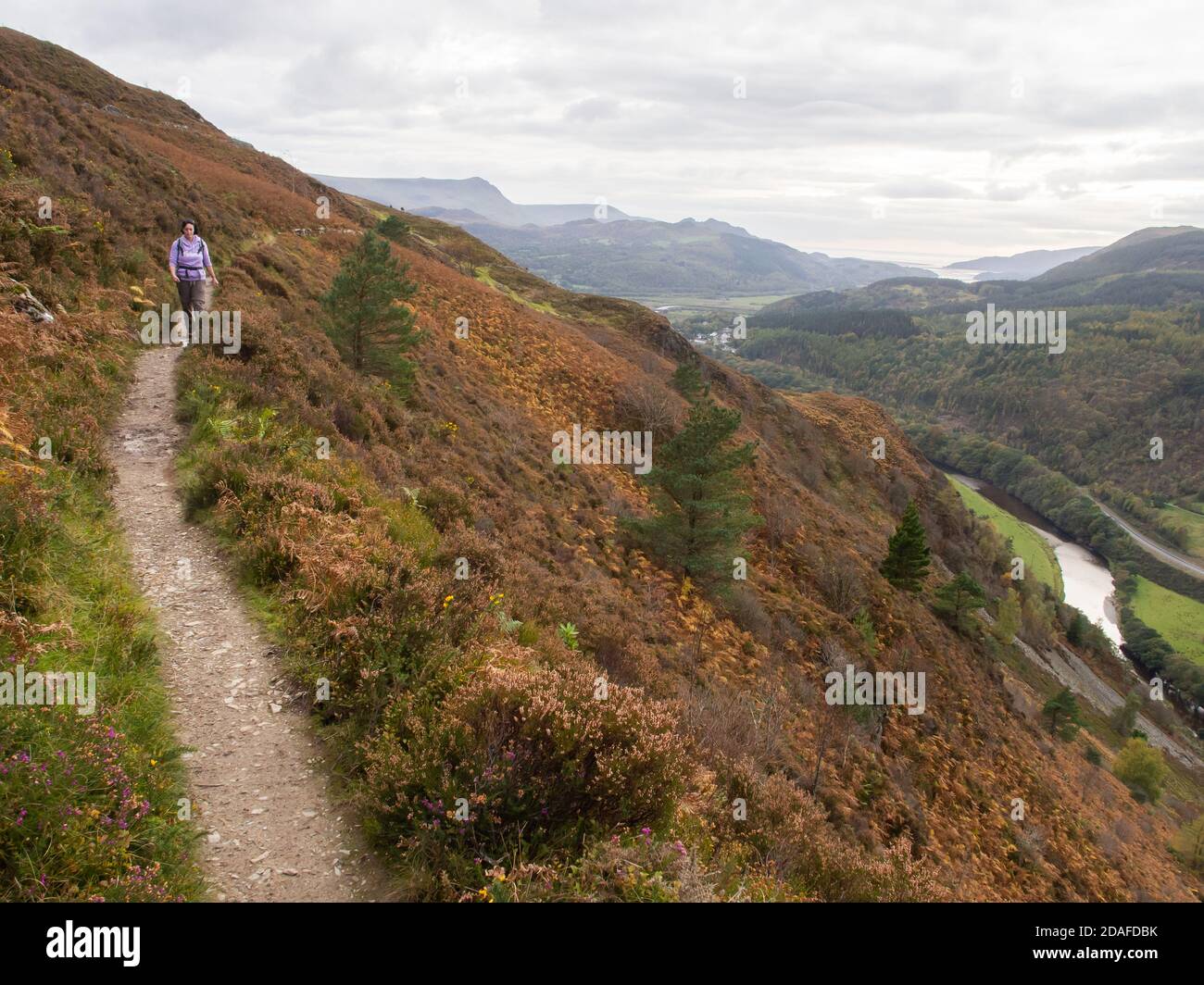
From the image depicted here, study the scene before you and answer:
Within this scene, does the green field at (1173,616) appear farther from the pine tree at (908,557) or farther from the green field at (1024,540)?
the pine tree at (908,557)

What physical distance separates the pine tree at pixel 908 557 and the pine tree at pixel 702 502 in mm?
12382

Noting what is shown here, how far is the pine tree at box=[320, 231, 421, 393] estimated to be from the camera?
1535 cm

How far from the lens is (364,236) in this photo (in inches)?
586

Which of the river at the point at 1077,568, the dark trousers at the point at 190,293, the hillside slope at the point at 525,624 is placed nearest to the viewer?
the hillside slope at the point at 525,624

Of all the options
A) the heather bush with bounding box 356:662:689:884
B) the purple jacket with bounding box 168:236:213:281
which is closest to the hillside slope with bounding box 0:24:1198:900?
the heather bush with bounding box 356:662:689:884

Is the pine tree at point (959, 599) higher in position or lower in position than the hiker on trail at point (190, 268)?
lower

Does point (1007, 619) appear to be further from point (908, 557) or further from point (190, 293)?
point (190, 293)

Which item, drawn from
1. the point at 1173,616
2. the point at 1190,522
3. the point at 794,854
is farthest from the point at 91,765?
the point at 1190,522

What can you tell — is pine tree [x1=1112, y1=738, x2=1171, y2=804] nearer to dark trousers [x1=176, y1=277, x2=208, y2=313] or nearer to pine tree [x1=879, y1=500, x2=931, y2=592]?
pine tree [x1=879, y1=500, x2=931, y2=592]

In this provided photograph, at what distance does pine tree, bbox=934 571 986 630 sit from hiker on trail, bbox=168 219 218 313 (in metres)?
28.8

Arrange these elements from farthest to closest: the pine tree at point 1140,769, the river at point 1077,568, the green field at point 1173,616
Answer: the river at point 1077,568, the green field at point 1173,616, the pine tree at point 1140,769

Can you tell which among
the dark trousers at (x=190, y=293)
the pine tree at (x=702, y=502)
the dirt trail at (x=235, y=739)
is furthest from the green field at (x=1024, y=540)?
the dirt trail at (x=235, y=739)

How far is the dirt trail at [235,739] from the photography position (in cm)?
376

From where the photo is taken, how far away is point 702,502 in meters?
17.0
